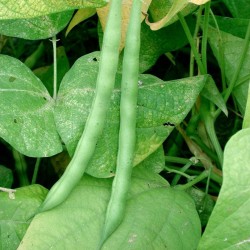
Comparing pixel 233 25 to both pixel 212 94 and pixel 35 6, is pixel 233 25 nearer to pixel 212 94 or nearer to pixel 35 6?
pixel 212 94

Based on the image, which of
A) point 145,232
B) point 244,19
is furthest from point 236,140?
point 244,19

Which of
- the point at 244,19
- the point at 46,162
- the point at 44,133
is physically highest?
the point at 244,19

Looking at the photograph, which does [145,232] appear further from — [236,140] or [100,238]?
[236,140]

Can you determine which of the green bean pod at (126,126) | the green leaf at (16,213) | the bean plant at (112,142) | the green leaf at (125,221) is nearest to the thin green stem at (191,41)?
the bean plant at (112,142)

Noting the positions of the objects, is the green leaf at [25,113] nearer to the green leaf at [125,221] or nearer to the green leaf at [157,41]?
the green leaf at [125,221]

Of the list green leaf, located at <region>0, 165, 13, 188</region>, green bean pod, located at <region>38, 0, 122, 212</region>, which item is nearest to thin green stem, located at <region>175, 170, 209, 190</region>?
green bean pod, located at <region>38, 0, 122, 212</region>

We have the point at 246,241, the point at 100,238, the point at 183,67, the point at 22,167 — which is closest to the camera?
the point at 246,241
